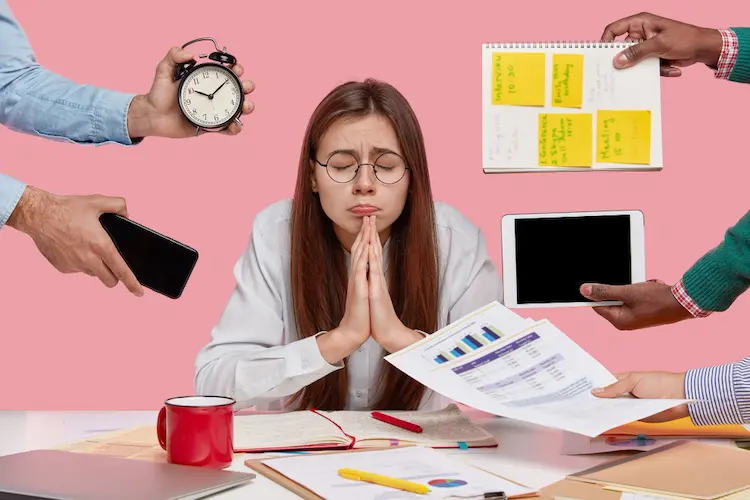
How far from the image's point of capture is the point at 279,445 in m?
1.76

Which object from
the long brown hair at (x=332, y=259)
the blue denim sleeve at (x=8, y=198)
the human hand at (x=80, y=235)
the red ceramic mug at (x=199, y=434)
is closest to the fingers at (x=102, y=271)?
the human hand at (x=80, y=235)

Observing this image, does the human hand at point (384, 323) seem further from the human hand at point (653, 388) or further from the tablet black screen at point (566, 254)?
the human hand at point (653, 388)

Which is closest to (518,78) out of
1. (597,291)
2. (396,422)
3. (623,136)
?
(623,136)

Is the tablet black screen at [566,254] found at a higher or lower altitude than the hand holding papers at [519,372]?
higher

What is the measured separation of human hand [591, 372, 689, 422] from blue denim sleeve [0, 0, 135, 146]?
60.6 inches

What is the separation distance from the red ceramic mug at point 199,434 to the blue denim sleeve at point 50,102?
45.6 inches

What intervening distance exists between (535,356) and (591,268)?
20.1 inches

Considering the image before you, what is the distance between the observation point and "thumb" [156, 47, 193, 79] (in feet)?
7.75

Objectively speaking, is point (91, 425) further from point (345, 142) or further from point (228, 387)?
point (345, 142)

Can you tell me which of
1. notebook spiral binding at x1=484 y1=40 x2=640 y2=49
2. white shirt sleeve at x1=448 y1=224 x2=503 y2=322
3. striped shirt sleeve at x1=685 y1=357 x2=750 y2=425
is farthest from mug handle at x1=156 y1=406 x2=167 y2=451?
notebook spiral binding at x1=484 y1=40 x2=640 y2=49

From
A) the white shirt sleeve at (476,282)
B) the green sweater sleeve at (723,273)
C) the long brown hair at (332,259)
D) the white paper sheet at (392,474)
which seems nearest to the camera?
the white paper sheet at (392,474)

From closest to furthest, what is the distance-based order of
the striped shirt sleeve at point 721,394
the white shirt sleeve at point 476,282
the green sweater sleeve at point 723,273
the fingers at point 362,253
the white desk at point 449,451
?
the white desk at point 449,451, the striped shirt sleeve at point 721,394, the green sweater sleeve at point 723,273, the fingers at point 362,253, the white shirt sleeve at point 476,282

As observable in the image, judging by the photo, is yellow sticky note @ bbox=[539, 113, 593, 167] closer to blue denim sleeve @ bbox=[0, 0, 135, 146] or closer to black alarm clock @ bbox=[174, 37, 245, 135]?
black alarm clock @ bbox=[174, 37, 245, 135]

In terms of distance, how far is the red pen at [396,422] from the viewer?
1895 mm
